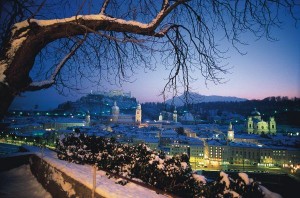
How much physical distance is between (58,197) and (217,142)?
71.2m

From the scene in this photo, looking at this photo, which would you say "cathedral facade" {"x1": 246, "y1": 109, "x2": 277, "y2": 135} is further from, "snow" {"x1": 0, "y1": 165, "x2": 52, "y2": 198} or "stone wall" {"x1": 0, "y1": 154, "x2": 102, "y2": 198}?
"snow" {"x1": 0, "y1": 165, "x2": 52, "y2": 198}

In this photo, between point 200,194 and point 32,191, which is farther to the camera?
point 32,191

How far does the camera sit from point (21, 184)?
6.42m

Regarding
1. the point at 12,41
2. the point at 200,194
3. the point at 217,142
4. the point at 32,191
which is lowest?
the point at 217,142

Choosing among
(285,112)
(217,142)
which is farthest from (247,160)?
(285,112)

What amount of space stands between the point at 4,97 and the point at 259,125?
368ft

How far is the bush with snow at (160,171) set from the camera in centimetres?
325

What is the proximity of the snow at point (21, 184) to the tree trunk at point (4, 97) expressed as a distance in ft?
9.16

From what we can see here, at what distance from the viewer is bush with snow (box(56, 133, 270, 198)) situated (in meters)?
3.25

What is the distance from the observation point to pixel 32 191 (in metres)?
5.94

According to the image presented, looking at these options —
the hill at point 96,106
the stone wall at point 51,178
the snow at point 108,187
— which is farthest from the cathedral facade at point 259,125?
the snow at point 108,187

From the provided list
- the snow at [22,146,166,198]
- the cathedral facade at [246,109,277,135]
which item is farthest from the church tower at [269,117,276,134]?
the snow at [22,146,166,198]

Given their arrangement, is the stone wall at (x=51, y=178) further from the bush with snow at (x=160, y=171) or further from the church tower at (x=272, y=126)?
the church tower at (x=272, y=126)

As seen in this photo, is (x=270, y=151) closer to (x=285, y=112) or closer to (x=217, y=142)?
(x=217, y=142)
